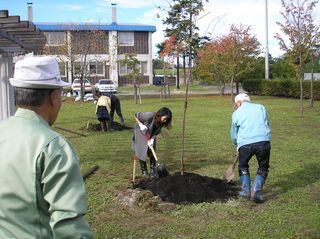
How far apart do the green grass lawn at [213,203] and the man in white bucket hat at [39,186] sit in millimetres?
3642

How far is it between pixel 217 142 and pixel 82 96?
848 inches

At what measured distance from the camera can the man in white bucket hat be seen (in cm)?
170

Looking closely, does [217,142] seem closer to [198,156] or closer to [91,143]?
[198,156]

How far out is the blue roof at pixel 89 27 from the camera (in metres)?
41.4

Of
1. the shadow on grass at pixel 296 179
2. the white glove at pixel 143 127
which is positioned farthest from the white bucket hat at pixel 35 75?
the white glove at pixel 143 127

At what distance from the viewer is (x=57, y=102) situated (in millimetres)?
2004

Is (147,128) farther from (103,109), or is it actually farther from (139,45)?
(139,45)

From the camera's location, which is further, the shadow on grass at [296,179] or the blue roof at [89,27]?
the blue roof at [89,27]

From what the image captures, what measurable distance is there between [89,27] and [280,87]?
17.7 meters

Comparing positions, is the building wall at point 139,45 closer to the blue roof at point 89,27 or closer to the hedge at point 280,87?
the blue roof at point 89,27

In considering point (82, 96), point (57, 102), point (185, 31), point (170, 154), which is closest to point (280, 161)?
point (170, 154)

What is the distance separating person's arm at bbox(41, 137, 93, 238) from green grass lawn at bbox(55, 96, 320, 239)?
3673 millimetres

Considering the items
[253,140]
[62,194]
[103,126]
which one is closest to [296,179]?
[253,140]

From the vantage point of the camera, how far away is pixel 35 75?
1.92 meters
